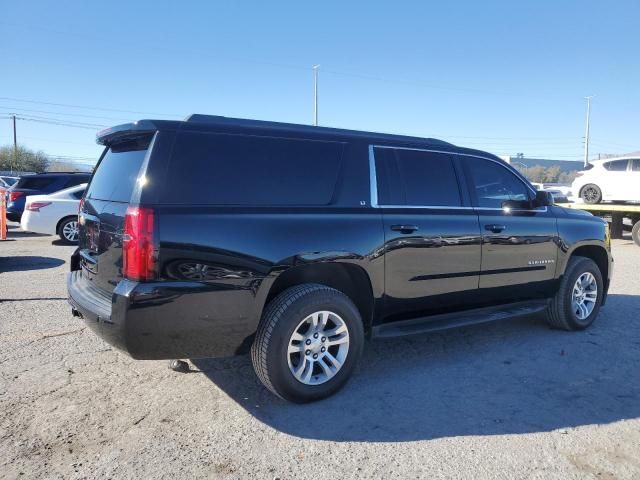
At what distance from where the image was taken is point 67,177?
13.5 metres

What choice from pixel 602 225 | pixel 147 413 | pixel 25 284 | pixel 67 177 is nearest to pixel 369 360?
pixel 147 413

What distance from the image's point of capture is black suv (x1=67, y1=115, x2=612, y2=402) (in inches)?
123

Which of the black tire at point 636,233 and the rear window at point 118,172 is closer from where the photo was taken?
the rear window at point 118,172

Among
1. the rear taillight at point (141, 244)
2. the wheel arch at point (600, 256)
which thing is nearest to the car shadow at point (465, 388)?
the wheel arch at point (600, 256)

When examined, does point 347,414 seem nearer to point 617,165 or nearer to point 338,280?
point 338,280

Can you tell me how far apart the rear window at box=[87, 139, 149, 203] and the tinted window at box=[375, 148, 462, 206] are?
1.78 m

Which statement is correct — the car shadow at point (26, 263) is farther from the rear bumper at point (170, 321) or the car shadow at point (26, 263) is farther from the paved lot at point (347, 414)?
the rear bumper at point (170, 321)

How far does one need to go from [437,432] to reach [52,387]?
2.75m

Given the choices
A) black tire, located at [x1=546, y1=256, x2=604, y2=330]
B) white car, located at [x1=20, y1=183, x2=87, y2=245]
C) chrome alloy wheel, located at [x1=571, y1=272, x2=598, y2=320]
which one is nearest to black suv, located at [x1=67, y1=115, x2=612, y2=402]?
black tire, located at [x1=546, y1=256, x2=604, y2=330]

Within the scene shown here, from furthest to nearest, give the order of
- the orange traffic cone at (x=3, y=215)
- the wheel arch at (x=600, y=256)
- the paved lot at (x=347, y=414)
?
1. the orange traffic cone at (x=3, y=215)
2. the wheel arch at (x=600, y=256)
3. the paved lot at (x=347, y=414)

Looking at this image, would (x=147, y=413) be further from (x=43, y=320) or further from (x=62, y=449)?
(x=43, y=320)

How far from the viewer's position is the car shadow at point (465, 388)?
11.0 feet

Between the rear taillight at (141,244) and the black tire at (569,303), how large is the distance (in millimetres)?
4168

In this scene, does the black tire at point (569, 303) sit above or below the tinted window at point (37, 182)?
below
